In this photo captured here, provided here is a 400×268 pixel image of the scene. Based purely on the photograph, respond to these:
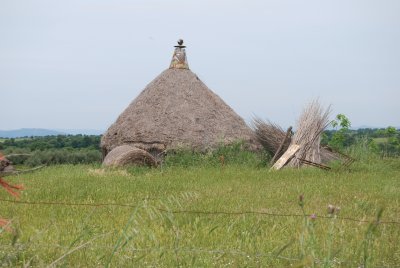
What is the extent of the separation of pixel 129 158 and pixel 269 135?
11.1 ft

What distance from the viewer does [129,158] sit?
10.8 m

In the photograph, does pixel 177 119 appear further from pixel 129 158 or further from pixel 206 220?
pixel 206 220

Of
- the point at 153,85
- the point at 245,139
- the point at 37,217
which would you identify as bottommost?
the point at 37,217

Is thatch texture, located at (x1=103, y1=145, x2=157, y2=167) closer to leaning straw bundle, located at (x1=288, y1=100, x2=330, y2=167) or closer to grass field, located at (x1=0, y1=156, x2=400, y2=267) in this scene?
grass field, located at (x1=0, y1=156, x2=400, y2=267)

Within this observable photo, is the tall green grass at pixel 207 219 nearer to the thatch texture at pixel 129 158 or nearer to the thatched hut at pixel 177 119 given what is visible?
the thatch texture at pixel 129 158

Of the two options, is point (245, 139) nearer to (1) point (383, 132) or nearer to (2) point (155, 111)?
(2) point (155, 111)

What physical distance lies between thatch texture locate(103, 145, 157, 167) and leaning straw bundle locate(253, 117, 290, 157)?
2.71 m

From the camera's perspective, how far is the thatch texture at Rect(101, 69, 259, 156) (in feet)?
40.1

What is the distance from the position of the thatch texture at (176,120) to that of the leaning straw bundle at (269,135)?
8.4 inches

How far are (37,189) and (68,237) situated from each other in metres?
3.36

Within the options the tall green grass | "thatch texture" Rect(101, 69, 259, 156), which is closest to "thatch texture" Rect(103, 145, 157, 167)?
the tall green grass

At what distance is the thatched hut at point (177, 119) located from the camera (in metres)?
12.2

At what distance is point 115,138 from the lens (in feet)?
43.0

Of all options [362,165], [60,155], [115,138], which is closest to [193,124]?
[115,138]
